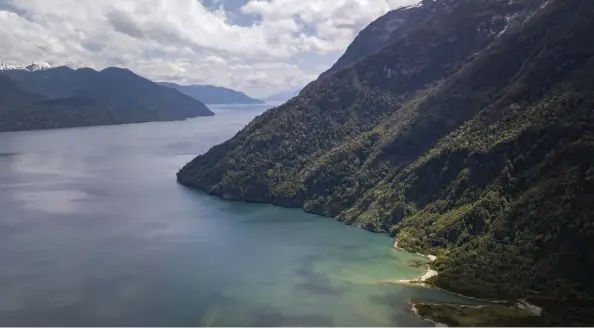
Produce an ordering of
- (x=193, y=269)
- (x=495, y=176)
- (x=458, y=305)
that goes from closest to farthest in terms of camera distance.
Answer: (x=458, y=305)
(x=193, y=269)
(x=495, y=176)

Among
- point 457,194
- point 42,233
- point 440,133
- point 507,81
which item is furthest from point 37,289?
point 507,81

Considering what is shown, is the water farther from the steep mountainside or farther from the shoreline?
the steep mountainside

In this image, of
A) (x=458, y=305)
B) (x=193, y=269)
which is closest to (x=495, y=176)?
(x=458, y=305)

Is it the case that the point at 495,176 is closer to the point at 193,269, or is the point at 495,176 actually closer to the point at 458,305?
the point at 458,305

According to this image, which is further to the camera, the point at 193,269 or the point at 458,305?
the point at 193,269

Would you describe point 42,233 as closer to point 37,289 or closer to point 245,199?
point 37,289

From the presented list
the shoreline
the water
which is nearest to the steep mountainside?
the shoreline
